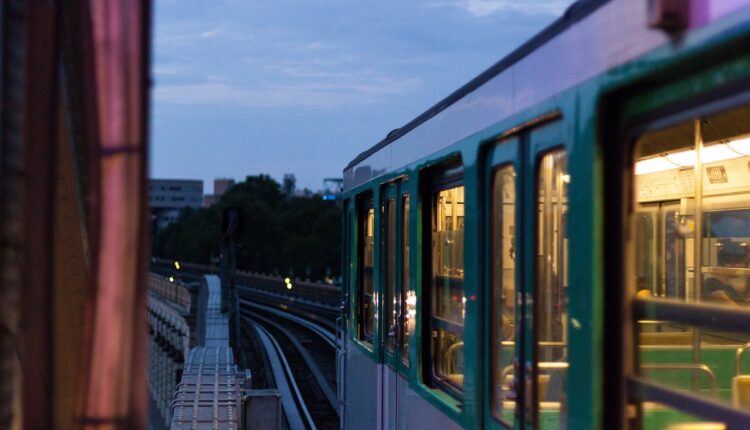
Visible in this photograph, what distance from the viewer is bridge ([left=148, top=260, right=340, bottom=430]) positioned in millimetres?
11242

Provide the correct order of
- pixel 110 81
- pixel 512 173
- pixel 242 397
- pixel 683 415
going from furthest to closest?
pixel 242 397 → pixel 512 173 → pixel 683 415 → pixel 110 81

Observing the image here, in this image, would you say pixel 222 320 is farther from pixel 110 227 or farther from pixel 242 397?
pixel 110 227

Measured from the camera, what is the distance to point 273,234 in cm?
10856

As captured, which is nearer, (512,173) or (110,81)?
(110,81)

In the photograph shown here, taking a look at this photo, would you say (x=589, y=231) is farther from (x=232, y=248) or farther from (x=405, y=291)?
(x=232, y=248)

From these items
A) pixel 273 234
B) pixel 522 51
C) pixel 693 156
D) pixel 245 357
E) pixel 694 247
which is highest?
pixel 273 234

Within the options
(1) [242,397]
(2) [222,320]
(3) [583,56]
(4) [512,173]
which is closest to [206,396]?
(1) [242,397]

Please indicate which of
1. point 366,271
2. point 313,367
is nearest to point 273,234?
point 313,367

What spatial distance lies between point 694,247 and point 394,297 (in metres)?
2.96

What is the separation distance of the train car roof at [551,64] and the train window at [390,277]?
3.49 ft

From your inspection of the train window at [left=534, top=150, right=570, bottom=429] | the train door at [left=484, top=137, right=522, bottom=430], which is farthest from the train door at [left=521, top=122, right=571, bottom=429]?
the train door at [left=484, top=137, right=522, bottom=430]

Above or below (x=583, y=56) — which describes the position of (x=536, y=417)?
below

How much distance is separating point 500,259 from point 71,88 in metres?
2.48

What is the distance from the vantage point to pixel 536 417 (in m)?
4.03
